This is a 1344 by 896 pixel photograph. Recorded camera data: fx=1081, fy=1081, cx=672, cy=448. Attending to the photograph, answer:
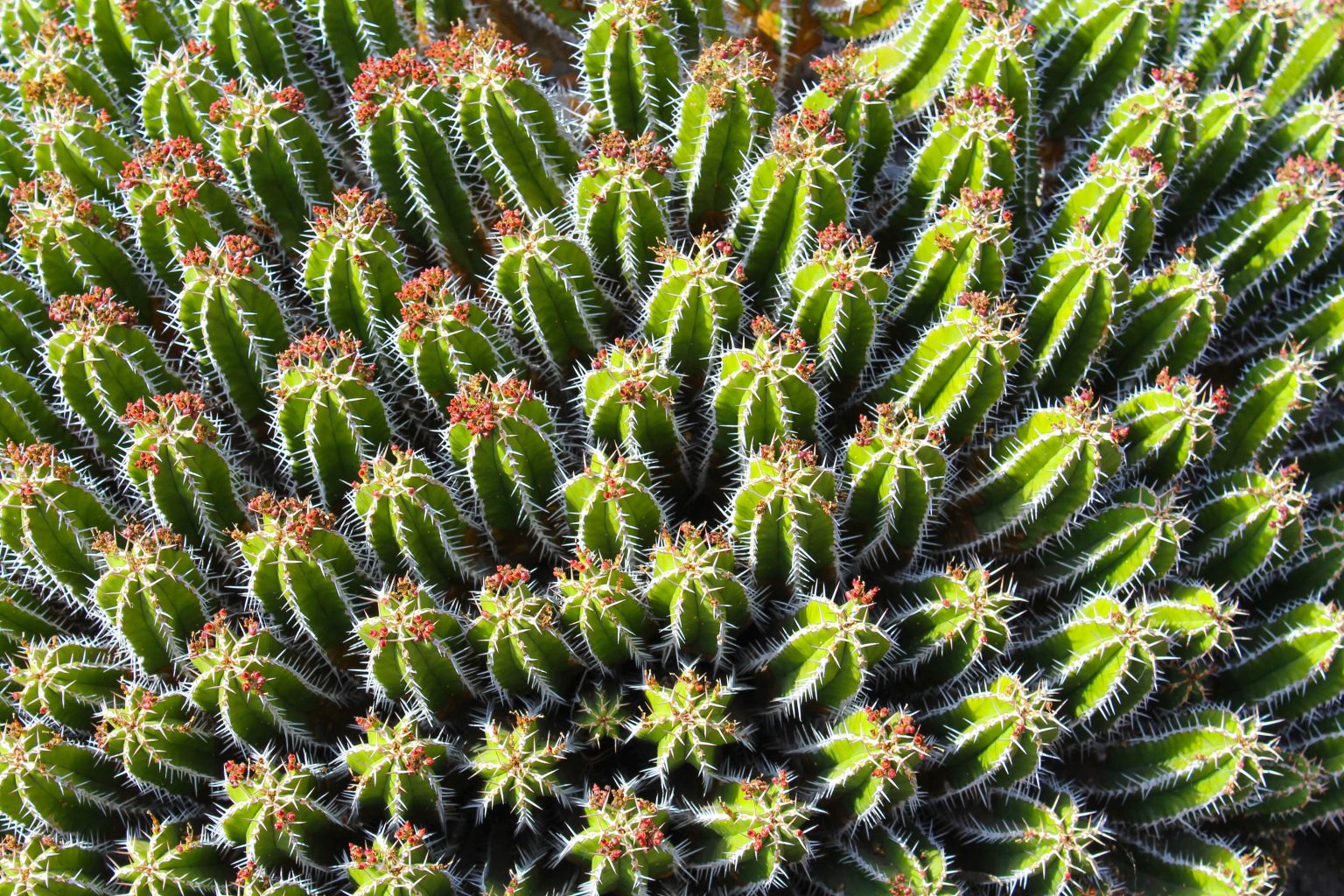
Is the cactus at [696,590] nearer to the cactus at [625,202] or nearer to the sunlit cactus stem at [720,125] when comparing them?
the cactus at [625,202]

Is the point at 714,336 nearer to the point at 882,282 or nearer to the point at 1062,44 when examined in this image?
the point at 882,282

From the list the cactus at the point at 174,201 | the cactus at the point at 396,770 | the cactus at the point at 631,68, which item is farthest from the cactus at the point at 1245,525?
the cactus at the point at 174,201

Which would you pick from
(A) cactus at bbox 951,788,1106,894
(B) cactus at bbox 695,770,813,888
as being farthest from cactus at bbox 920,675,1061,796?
(B) cactus at bbox 695,770,813,888

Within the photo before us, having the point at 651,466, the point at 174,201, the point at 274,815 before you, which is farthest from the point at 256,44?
the point at 274,815

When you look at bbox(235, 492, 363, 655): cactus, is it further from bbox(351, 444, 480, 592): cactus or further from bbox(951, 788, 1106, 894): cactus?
bbox(951, 788, 1106, 894): cactus

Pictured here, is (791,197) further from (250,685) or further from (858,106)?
(250,685)

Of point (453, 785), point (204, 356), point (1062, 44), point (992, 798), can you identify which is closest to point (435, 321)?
point (204, 356)
